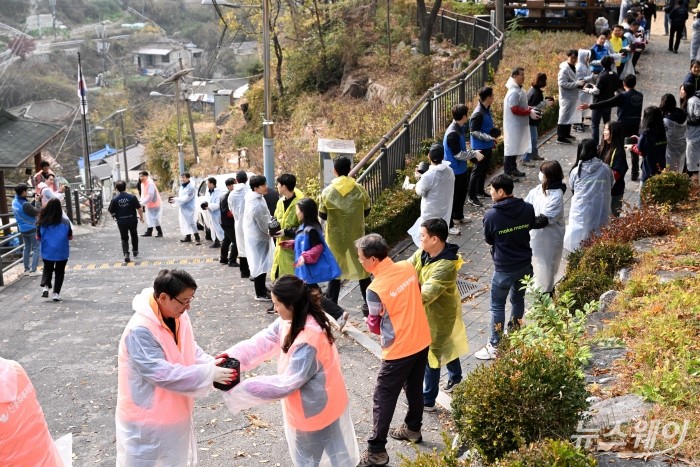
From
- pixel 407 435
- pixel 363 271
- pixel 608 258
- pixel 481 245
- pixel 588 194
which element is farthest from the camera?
pixel 481 245

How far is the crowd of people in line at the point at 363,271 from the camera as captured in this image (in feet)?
17.0

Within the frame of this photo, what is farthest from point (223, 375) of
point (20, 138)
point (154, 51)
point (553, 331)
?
point (154, 51)

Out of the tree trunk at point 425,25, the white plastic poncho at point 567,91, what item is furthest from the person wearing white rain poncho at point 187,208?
the tree trunk at point 425,25

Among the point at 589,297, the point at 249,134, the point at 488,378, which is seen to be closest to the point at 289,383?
the point at 488,378

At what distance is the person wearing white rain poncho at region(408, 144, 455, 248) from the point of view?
33.5 feet

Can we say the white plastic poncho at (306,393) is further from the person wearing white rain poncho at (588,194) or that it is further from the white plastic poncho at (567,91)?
the white plastic poncho at (567,91)

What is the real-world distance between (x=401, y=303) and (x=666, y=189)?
5870mm

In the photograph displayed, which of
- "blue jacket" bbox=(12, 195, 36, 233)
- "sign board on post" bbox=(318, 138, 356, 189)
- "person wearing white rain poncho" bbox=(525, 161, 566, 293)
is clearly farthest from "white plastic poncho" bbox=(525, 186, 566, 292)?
"blue jacket" bbox=(12, 195, 36, 233)

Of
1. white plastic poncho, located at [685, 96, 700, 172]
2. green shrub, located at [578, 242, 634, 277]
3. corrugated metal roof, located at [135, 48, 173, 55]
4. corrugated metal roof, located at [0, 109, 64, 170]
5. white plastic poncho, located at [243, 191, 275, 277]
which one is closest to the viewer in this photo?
green shrub, located at [578, 242, 634, 277]

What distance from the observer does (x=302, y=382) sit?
5223 millimetres

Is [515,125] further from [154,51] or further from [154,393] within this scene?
[154,51]

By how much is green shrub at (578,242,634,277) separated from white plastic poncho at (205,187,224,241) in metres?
7.29

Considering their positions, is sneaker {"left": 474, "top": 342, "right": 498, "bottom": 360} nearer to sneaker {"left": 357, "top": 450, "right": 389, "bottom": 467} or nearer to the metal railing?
sneaker {"left": 357, "top": 450, "right": 389, "bottom": 467}

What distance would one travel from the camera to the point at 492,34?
79.9 ft
